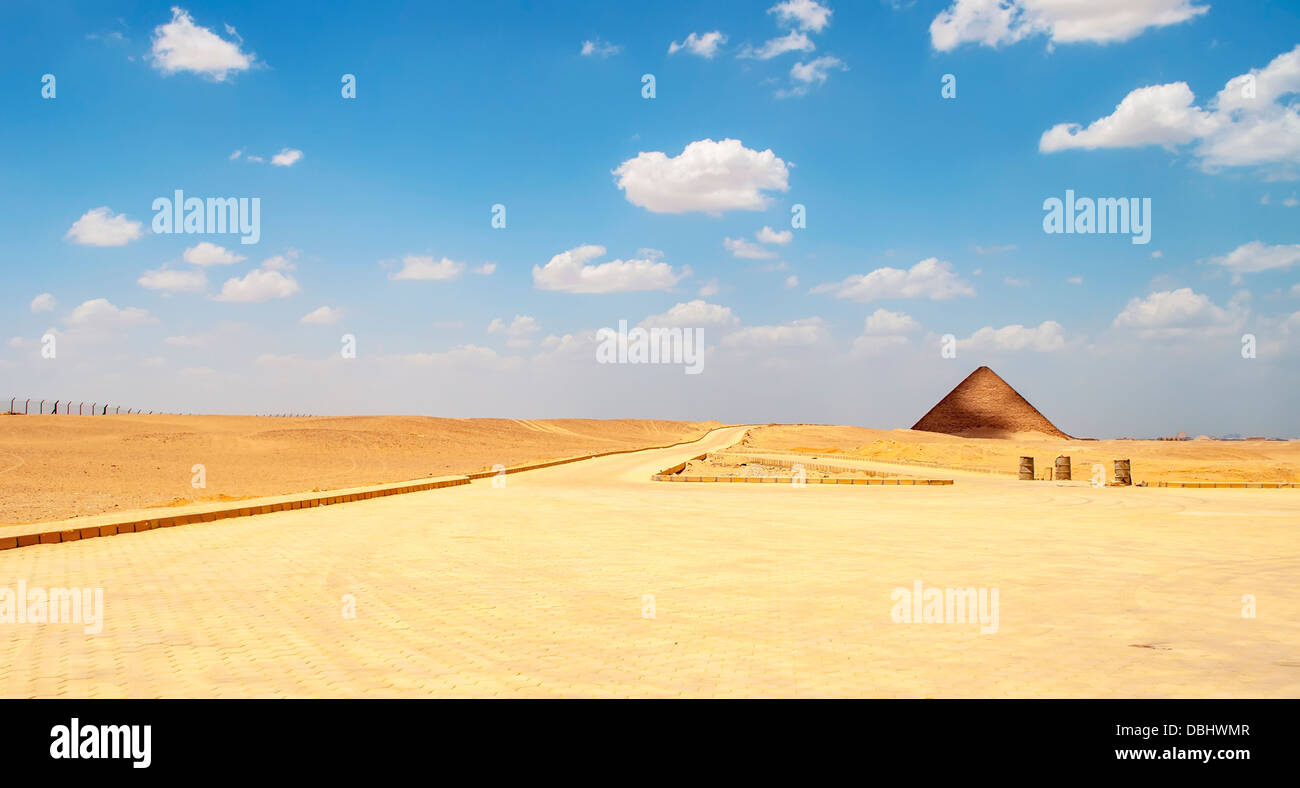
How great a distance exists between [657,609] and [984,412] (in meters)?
134

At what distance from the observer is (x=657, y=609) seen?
7.81m

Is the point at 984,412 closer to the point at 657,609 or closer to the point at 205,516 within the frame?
the point at 205,516

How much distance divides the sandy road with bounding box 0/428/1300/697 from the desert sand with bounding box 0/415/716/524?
12219 mm

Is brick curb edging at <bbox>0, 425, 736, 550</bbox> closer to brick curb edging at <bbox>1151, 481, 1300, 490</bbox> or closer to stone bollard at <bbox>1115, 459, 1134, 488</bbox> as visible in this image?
stone bollard at <bbox>1115, 459, 1134, 488</bbox>

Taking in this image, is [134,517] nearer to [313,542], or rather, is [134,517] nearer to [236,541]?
[236,541]

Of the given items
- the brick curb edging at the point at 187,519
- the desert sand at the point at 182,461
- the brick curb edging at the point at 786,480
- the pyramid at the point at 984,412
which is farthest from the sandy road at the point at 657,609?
the pyramid at the point at 984,412

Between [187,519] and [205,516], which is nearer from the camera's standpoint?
[187,519]

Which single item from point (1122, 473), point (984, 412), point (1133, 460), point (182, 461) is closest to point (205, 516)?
point (1122, 473)

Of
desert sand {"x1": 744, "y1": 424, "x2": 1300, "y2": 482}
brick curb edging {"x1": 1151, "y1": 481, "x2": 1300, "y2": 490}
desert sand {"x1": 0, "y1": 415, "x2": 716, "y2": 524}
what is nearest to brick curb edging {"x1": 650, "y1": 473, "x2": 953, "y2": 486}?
Answer: brick curb edging {"x1": 1151, "y1": 481, "x2": 1300, "y2": 490}

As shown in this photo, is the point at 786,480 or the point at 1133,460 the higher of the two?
the point at 786,480

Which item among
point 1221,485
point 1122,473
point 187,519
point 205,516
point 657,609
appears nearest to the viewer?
point 657,609
